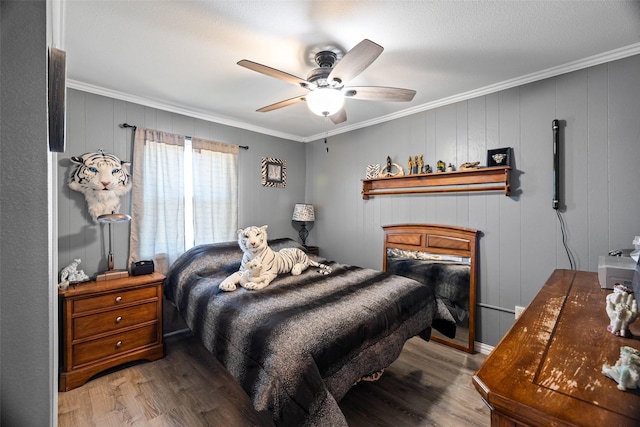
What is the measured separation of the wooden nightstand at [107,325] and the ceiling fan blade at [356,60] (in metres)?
2.34

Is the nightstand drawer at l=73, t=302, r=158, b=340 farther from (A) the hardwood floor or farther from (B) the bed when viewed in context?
(A) the hardwood floor

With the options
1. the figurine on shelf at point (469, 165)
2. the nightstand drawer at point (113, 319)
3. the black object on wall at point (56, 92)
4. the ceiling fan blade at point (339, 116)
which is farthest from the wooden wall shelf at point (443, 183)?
the black object on wall at point (56, 92)

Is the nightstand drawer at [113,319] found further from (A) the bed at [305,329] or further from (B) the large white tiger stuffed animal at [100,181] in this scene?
(B) the large white tiger stuffed animal at [100,181]

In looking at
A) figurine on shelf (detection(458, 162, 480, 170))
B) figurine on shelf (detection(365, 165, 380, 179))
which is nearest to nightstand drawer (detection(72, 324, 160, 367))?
figurine on shelf (detection(365, 165, 380, 179))

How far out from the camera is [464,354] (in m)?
2.65

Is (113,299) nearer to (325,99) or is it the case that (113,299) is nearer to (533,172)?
(325,99)

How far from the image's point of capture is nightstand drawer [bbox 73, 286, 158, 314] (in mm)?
2152

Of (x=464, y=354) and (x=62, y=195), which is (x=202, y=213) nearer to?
(x=62, y=195)

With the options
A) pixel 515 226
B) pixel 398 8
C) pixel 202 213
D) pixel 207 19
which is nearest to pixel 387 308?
pixel 515 226

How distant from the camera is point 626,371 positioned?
2.18 feet

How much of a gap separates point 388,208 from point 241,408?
8.02 ft

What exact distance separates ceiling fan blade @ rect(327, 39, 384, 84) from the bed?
149cm

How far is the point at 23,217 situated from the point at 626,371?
1258 mm

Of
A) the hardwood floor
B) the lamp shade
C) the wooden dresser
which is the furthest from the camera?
the lamp shade
